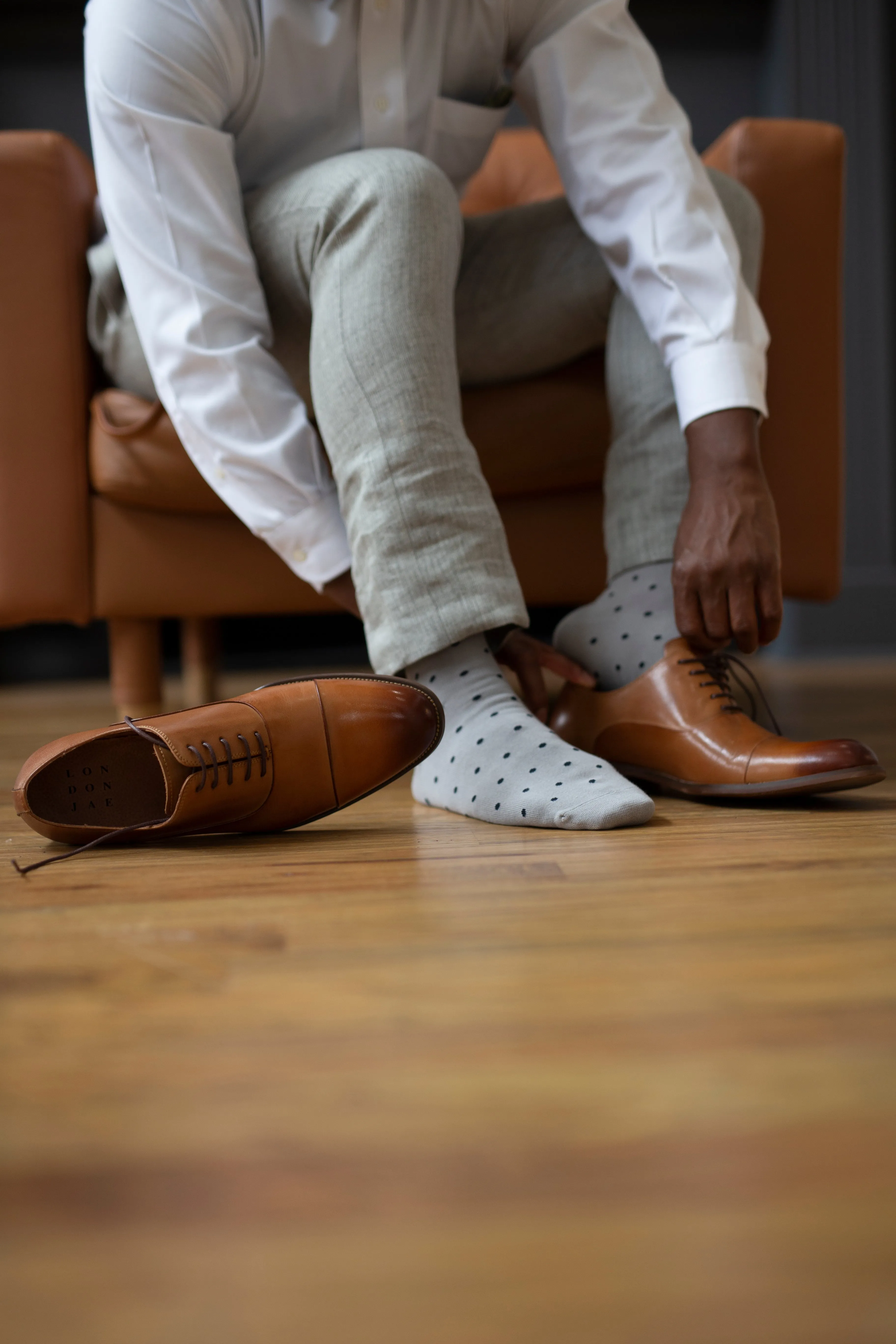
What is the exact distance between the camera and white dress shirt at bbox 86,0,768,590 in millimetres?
768

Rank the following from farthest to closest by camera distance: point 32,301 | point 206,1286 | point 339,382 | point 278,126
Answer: point 32,301, point 278,126, point 339,382, point 206,1286

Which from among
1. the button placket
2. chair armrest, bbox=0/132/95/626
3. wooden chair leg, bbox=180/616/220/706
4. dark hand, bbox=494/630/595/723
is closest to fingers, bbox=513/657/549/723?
dark hand, bbox=494/630/595/723

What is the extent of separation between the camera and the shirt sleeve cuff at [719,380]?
0.74 metres

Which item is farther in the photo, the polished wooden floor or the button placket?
the button placket

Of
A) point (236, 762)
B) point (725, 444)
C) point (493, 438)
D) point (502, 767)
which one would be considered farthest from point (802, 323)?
point (236, 762)

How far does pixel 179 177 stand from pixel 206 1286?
76cm

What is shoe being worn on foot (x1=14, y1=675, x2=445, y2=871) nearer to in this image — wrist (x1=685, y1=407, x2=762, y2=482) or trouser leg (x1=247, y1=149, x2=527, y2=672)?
trouser leg (x1=247, y1=149, x2=527, y2=672)

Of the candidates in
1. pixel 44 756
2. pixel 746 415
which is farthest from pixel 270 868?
pixel 746 415

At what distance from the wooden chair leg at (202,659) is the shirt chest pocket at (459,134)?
72 cm

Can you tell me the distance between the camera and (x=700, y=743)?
684mm

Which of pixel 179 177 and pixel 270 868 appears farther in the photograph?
pixel 179 177

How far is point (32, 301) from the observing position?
1.06 metres

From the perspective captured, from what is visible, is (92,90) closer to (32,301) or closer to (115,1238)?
(32,301)

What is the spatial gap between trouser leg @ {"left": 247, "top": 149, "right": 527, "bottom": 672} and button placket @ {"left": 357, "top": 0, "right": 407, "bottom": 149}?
0.48 feet
